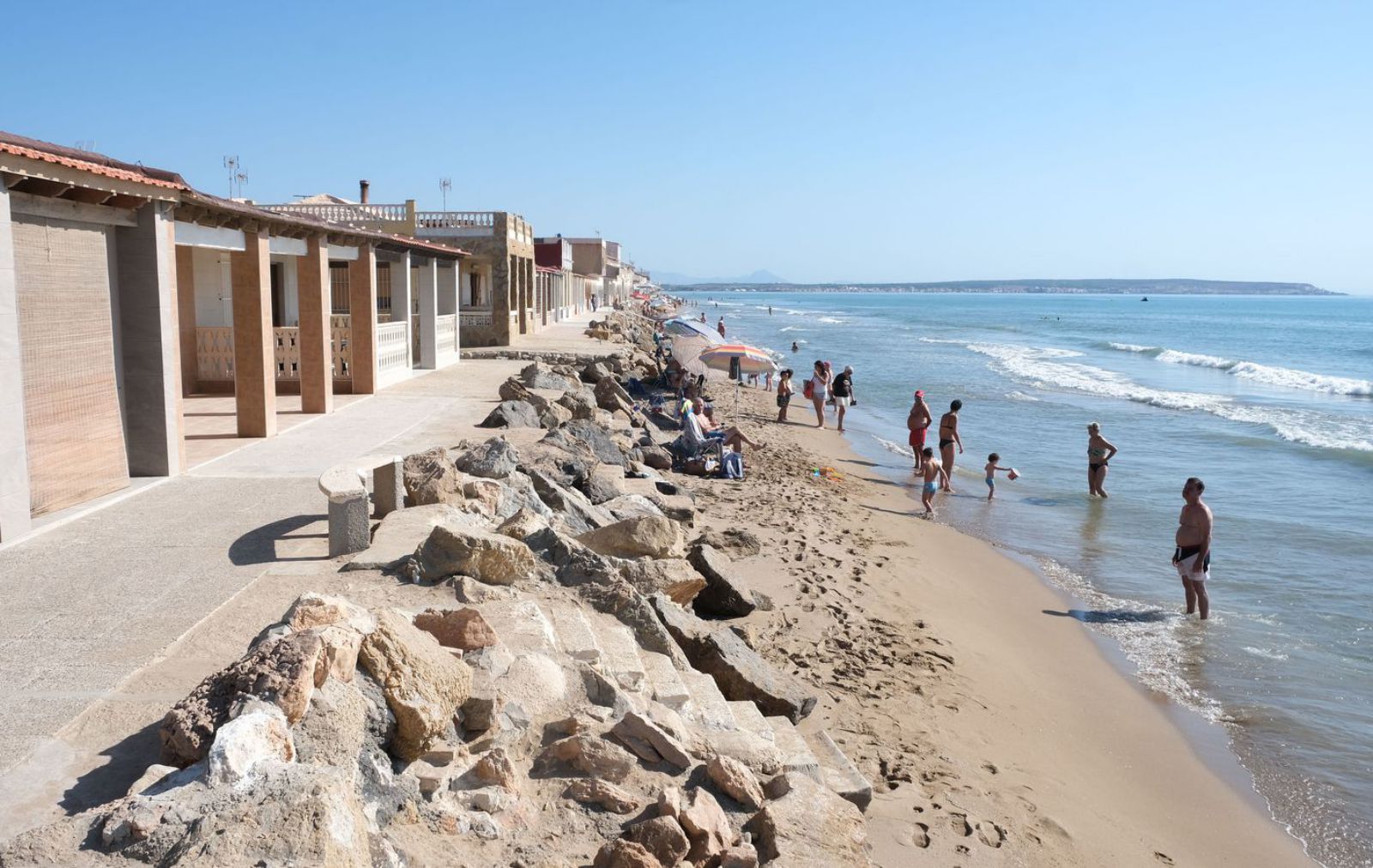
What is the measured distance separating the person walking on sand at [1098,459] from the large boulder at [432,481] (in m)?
10.0

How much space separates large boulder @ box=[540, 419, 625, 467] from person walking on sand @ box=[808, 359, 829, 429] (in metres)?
9.05

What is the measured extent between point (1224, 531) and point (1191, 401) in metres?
18.7

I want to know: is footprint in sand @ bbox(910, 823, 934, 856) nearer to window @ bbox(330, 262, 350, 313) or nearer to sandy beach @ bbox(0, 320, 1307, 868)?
sandy beach @ bbox(0, 320, 1307, 868)

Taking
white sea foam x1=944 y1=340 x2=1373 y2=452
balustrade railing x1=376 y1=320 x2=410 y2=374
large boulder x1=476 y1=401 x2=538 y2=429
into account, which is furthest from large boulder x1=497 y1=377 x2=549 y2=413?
white sea foam x1=944 y1=340 x2=1373 y2=452

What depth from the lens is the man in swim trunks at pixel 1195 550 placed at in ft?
31.2

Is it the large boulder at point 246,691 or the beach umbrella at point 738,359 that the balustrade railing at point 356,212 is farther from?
the large boulder at point 246,691

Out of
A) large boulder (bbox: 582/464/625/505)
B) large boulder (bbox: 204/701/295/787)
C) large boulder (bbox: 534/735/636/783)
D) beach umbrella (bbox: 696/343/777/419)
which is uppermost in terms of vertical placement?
beach umbrella (bbox: 696/343/777/419)

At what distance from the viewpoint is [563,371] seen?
67.4ft

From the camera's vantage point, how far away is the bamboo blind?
25.9ft

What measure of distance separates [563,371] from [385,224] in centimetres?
965

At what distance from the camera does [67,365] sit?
845 cm

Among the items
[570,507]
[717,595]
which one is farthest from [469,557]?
[570,507]

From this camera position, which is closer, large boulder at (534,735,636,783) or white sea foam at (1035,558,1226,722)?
large boulder at (534,735,636,783)

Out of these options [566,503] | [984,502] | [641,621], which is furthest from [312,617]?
[984,502]
